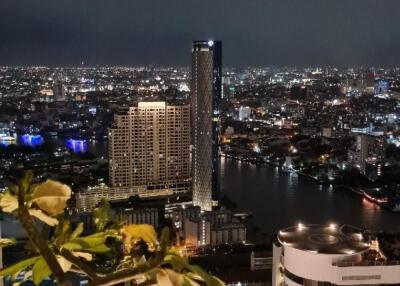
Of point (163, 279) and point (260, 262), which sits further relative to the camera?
point (260, 262)

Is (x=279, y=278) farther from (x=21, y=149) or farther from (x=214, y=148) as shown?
(x=21, y=149)

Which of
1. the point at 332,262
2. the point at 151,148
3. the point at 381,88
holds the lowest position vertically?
the point at 151,148

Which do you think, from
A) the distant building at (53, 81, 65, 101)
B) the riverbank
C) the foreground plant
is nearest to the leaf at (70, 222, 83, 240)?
the foreground plant

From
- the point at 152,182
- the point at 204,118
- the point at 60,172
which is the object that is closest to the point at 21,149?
the point at 60,172

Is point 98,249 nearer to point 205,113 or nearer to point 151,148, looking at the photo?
point 205,113

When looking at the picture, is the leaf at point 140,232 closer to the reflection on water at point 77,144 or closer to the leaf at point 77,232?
the leaf at point 77,232

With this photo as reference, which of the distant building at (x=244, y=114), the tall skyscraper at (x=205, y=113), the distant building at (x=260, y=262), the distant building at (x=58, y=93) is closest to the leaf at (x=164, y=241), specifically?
the distant building at (x=260, y=262)

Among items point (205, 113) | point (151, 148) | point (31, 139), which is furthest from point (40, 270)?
point (31, 139)
